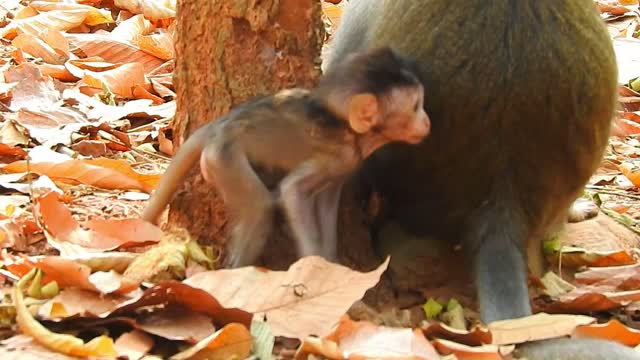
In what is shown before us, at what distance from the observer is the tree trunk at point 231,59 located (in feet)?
8.95

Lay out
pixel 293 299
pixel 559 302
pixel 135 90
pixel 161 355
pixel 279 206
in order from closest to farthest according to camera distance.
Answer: pixel 161 355 < pixel 293 299 < pixel 279 206 < pixel 559 302 < pixel 135 90

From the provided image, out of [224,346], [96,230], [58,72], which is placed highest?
[224,346]

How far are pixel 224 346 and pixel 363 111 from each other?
2.11ft

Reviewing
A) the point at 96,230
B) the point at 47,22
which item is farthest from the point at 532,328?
the point at 47,22

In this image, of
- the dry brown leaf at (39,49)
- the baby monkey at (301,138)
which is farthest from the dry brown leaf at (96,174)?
the dry brown leaf at (39,49)

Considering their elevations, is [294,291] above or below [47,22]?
above

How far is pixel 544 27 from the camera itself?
2656mm

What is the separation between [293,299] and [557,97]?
0.79 meters

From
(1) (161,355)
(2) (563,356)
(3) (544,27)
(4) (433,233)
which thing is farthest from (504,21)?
(1) (161,355)

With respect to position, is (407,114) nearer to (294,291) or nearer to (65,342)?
(294,291)

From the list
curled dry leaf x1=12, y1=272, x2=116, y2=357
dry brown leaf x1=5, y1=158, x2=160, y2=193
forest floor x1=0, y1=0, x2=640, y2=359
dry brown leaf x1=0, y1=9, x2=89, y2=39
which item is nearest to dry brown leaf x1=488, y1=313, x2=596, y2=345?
forest floor x1=0, y1=0, x2=640, y2=359

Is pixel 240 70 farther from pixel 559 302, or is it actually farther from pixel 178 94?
pixel 559 302

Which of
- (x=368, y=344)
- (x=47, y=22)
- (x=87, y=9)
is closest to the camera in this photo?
(x=368, y=344)

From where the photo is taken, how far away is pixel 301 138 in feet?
8.34
